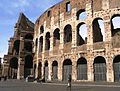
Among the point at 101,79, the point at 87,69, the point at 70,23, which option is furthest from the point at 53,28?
the point at 101,79

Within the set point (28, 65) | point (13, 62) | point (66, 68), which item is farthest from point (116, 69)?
point (13, 62)

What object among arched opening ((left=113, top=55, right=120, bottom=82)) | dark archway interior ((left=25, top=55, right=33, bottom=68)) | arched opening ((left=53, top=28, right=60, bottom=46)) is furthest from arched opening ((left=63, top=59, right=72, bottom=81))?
dark archway interior ((left=25, top=55, right=33, bottom=68))

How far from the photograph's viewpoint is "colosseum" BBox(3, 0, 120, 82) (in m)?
22.0

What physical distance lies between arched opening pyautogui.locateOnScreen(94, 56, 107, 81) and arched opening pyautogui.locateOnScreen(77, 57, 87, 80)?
1.40m

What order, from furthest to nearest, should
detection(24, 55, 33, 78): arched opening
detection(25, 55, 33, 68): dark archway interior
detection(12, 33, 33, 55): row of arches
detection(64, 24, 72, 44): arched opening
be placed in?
1. detection(12, 33, 33, 55): row of arches
2. detection(25, 55, 33, 68): dark archway interior
3. detection(24, 55, 33, 78): arched opening
4. detection(64, 24, 72, 44): arched opening

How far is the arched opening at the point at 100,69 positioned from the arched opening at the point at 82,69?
1404mm

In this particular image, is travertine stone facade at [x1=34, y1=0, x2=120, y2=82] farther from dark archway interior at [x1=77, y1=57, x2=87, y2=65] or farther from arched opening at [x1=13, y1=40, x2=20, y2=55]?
arched opening at [x1=13, y1=40, x2=20, y2=55]

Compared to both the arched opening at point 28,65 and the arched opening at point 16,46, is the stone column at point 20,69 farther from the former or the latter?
the arched opening at point 16,46

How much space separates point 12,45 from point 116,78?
23.4 m

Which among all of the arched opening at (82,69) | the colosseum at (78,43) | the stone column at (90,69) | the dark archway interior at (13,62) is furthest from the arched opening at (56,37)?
the dark archway interior at (13,62)

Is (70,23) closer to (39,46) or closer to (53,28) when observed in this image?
(53,28)

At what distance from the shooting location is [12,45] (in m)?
40.0

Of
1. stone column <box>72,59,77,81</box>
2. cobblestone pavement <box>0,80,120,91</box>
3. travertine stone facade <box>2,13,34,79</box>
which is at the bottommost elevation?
cobblestone pavement <box>0,80,120,91</box>

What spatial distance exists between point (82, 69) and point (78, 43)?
9.78 ft
